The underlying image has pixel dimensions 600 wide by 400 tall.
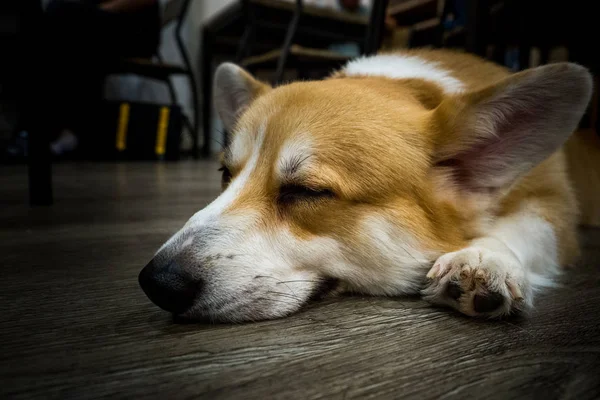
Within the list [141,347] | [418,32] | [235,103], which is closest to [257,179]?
[141,347]

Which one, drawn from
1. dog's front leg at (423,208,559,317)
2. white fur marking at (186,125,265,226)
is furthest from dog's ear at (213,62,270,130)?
dog's front leg at (423,208,559,317)

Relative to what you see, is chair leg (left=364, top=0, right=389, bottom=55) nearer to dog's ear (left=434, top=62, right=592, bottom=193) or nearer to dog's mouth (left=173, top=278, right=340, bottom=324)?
dog's ear (left=434, top=62, right=592, bottom=193)

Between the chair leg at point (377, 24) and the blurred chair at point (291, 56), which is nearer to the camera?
the chair leg at point (377, 24)

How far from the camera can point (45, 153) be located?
1786mm

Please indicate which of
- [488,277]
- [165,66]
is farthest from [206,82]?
[488,277]

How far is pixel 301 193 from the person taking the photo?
875 millimetres

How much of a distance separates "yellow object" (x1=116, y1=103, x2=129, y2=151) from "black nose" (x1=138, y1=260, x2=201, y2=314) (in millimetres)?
4008

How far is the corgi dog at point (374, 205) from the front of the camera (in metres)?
0.76

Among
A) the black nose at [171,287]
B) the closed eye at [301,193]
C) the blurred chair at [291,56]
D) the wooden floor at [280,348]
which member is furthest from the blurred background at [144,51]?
the black nose at [171,287]

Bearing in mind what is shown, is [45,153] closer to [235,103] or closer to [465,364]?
[235,103]

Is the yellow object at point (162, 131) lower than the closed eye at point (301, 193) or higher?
lower

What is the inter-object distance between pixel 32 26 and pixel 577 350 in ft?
6.65

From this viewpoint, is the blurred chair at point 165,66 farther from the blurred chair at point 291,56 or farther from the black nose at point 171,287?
the black nose at point 171,287

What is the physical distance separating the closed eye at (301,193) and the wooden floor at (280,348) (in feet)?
0.69
